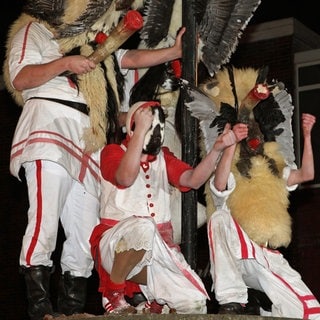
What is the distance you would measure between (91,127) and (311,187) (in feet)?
22.3

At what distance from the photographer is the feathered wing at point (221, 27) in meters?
6.89

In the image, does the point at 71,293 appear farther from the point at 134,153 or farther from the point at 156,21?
the point at 156,21

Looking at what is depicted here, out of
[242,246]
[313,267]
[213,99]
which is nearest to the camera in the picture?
[242,246]

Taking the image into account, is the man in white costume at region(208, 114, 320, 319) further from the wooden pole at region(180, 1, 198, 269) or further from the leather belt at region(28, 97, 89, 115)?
the leather belt at region(28, 97, 89, 115)

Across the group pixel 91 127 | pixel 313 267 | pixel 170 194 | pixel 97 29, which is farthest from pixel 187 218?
pixel 313 267

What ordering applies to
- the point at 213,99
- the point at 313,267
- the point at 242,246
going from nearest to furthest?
the point at 242,246 < the point at 213,99 < the point at 313,267

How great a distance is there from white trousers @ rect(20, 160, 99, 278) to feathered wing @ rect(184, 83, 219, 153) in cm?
70

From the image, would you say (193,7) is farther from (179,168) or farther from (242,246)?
(242,246)

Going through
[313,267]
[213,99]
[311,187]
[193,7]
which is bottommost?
[313,267]

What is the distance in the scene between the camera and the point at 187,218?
21.6ft

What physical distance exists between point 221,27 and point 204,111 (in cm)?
53

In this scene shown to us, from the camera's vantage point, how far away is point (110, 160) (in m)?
6.53

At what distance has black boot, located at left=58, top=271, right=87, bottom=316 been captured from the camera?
664cm

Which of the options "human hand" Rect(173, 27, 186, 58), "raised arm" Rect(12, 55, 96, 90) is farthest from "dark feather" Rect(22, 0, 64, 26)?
"human hand" Rect(173, 27, 186, 58)
